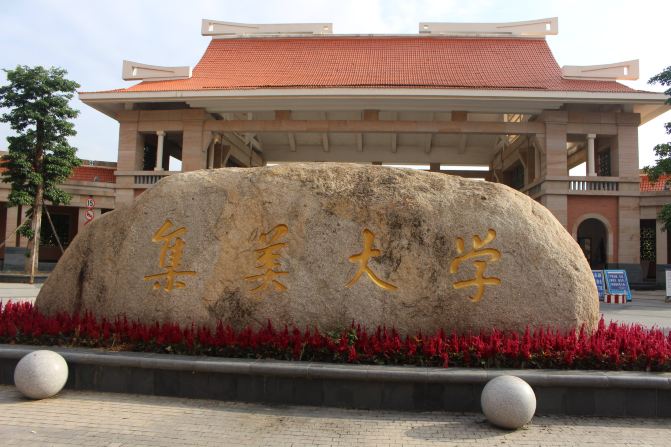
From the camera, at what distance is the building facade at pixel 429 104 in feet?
53.6

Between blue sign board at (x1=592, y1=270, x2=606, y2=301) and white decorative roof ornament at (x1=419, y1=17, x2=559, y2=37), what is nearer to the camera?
blue sign board at (x1=592, y1=270, x2=606, y2=301)

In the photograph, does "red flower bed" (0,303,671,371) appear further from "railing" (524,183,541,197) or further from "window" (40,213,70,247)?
"window" (40,213,70,247)

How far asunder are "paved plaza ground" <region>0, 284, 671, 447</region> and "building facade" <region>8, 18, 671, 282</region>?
13.2 meters

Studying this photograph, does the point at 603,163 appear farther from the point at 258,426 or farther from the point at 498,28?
the point at 258,426

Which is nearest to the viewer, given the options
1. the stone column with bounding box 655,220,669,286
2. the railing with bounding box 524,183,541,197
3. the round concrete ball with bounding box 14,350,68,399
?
the round concrete ball with bounding box 14,350,68,399

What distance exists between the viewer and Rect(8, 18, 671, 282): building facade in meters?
16.3

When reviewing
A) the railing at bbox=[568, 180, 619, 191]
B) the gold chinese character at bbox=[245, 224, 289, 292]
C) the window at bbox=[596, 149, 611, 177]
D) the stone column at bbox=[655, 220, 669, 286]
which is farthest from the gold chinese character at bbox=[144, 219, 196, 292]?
the stone column at bbox=[655, 220, 669, 286]

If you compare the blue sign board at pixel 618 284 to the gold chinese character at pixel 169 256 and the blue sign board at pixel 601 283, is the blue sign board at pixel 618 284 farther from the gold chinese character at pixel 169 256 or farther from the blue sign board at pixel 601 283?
the gold chinese character at pixel 169 256

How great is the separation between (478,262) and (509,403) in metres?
1.48

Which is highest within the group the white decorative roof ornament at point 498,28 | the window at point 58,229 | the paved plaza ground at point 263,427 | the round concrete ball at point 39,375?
the white decorative roof ornament at point 498,28

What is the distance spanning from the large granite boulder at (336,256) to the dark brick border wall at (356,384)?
671 millimetres

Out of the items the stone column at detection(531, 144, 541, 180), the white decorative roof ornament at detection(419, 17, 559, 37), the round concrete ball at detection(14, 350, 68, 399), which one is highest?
the white decorative roof ornament at detection(419, 17, 559, 37)

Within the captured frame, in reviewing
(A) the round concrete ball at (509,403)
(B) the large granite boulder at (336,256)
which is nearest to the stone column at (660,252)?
(B) the large granite boulder at (336,256)

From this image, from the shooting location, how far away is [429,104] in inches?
648
